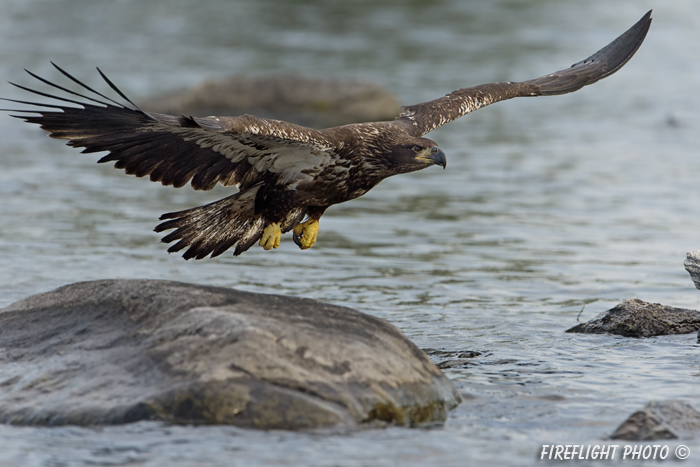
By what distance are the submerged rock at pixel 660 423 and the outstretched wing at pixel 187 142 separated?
255 cm

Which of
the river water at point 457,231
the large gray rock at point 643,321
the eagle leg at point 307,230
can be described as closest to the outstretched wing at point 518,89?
the eagle leg at point 307,230

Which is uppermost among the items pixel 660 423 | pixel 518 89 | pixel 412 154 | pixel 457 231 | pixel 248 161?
pixel 518 89

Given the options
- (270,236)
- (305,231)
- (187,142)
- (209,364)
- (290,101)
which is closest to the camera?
(209,364)

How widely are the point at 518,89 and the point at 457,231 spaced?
2.49 m

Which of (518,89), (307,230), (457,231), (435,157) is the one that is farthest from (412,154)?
(457,231)

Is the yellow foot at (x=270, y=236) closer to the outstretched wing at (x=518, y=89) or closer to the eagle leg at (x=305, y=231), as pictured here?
the eagle leg at (x=305, y=231)

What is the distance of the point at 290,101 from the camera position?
1558 centimetres

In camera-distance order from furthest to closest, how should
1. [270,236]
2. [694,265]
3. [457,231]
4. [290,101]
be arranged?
[290,101] → [457,231] → [270,236] → [694,265]

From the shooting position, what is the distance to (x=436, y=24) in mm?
25391

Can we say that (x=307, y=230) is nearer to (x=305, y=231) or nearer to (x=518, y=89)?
(x=305, y=231)

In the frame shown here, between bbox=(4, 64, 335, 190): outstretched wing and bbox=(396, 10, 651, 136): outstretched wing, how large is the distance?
127 cm

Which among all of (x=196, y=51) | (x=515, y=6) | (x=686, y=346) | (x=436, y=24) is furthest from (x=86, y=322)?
(x=515, y=6)

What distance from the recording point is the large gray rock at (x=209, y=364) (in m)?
4.36

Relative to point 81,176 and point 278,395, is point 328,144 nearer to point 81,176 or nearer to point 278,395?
point 278,395
